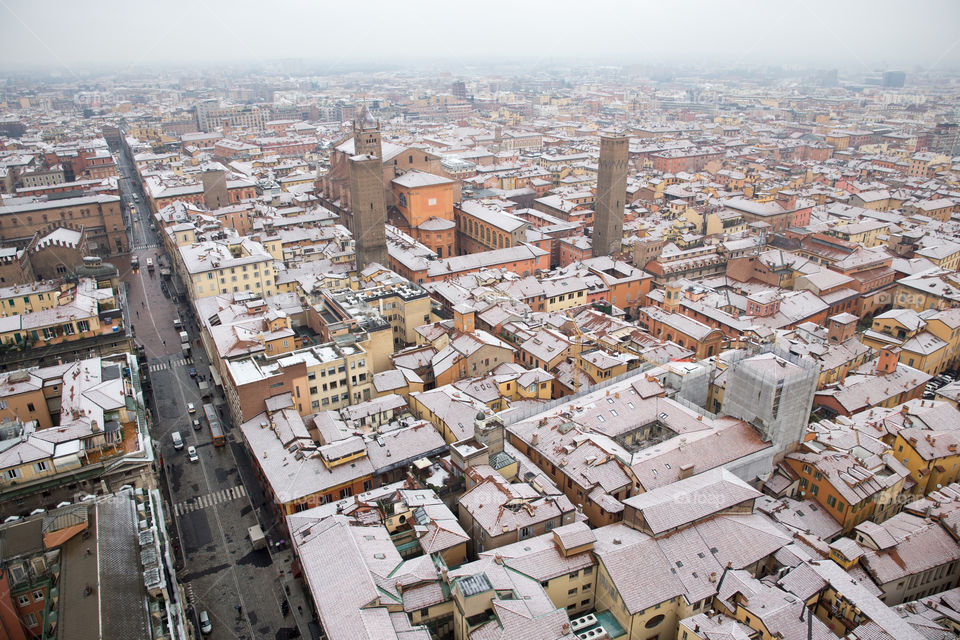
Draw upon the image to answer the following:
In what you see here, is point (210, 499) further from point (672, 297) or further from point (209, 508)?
point (672, 297)

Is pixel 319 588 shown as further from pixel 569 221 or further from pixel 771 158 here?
pixel 771 158

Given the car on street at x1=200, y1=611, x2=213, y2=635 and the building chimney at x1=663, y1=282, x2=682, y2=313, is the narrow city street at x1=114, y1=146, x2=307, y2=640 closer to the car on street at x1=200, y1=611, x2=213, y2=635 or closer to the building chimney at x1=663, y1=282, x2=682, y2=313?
the car on street at x1=200, y1=611, x2=213, y2=635

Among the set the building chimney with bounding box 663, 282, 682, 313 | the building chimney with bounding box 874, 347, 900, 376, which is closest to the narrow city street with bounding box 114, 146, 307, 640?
the building chimney with bounding box 663, 282, 682, 313

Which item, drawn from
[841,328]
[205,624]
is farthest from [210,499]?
[841,328]

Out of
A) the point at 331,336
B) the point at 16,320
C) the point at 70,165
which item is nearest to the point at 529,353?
the point at 331,336

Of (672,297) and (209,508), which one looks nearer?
(209,508)
